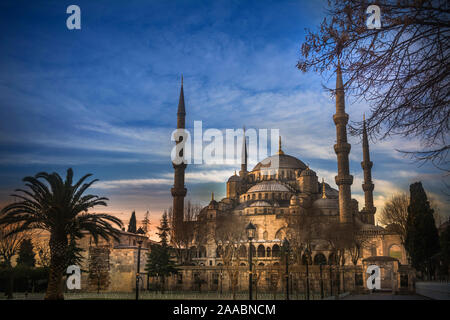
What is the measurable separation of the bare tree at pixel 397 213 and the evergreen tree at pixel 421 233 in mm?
10011

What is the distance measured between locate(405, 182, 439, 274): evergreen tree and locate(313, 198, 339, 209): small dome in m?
22.4

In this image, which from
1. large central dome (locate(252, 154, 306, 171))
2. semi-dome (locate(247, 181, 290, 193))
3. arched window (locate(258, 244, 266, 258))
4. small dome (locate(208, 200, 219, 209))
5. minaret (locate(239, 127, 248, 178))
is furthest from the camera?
minaret (locate(239, 127, 248, 178))

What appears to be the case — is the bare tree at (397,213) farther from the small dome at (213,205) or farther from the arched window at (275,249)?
the small dome at (213,205)

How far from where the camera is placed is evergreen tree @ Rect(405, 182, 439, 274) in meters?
29.7

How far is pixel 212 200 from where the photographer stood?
2357 inches

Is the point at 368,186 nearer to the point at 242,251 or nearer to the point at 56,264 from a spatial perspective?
the point at 242,251

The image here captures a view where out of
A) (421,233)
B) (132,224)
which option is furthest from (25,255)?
(421,233)

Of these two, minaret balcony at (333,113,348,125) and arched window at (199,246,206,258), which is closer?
minaret balcony at (333,113,348,125)

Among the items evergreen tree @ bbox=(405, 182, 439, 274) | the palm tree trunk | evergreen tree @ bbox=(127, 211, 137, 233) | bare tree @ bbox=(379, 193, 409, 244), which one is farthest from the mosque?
the palm tree trunk

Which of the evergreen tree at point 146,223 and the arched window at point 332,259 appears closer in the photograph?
the arched window at point 332,259

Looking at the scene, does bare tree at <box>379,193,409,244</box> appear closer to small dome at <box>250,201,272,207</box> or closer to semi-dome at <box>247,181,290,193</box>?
small dome at <box>250,201,272,207</box>

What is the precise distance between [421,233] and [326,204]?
24244 millimetres

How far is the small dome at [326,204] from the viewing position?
53.7 meters

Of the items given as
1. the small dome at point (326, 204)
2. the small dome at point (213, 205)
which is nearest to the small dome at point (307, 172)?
the small dome at point (326, 204)
